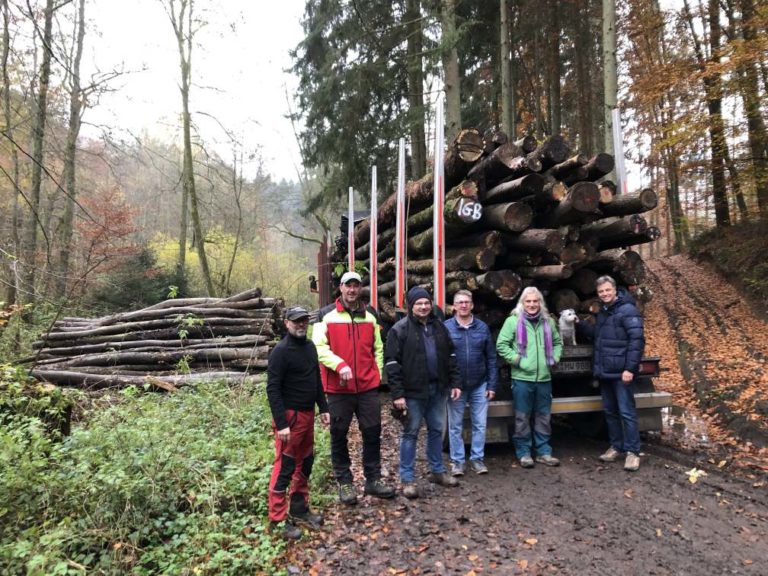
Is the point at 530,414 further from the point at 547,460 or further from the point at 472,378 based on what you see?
the point at 472,378

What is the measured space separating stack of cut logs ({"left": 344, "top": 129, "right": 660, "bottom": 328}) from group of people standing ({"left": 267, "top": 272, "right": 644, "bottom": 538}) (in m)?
0.60

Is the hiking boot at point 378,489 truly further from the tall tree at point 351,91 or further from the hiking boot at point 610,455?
the tall tree at point 351,91

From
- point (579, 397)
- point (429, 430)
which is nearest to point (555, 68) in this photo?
point (579, 397)

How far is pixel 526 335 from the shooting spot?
5090 millimetres

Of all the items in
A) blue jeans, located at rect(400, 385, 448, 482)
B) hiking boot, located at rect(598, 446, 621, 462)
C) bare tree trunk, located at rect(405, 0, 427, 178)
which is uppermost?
bare tree trunk, located at rect(405, 0, 427, 178)

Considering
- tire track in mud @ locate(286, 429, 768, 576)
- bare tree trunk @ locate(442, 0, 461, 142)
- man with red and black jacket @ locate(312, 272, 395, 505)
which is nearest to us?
tire track in mud @ locate(286, 429, 768, 576)

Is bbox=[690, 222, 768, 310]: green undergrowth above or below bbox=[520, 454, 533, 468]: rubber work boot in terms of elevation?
above

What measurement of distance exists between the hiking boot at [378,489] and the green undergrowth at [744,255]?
11.6m

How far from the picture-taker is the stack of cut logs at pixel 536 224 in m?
5.52

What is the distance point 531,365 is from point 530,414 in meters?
0.60

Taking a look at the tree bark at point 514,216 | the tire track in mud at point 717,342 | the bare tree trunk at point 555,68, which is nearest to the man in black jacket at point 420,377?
the tree bark at point 514,216

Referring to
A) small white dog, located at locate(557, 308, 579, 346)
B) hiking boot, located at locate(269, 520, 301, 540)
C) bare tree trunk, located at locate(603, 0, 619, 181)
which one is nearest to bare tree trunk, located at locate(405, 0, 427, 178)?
bare tree trunk, located at locate(603, 0, 619, 181)

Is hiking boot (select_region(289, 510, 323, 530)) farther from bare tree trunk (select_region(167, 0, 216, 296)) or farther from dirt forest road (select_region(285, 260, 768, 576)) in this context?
bare tree trunk (select_region(167, 0, 216, 296))

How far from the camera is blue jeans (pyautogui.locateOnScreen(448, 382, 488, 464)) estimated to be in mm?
4934
